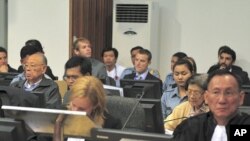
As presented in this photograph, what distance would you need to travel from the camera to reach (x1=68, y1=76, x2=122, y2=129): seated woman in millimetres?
2498

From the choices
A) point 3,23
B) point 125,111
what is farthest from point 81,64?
point 3,23

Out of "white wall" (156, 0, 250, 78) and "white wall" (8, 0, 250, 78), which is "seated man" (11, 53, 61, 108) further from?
"white wall" (156, 0, 250, 78)

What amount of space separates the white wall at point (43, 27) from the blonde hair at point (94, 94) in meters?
4.78

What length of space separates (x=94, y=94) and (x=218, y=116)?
684 millimetres

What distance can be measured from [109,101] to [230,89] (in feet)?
3.01

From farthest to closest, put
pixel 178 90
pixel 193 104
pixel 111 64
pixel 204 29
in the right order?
pixel 204 29 → pixel 111 64 → pixel 178 90 → pixel 193 104

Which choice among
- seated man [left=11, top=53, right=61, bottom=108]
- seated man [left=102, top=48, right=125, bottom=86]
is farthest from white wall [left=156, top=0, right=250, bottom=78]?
seated man [left=11, top=53, right=61, bottom=108]

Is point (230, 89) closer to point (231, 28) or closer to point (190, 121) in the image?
point (190, 121)

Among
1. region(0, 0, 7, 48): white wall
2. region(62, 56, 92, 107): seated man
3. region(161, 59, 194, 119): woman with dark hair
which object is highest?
region(0, 0, 7, 48): white wall

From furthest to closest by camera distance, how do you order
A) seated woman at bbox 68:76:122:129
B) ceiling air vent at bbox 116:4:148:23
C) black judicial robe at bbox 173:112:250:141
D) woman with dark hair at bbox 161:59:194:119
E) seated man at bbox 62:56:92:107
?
ceiling air vent at bbox 116:4:148:23 < woman with dark hair at bbox 161:59:194:119 < seated man at bbox 62:56:92:107 < seated woman at bbox 68:76:122:129 < black judicial robe at bbox 173:112:250:141

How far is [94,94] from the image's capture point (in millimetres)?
2537

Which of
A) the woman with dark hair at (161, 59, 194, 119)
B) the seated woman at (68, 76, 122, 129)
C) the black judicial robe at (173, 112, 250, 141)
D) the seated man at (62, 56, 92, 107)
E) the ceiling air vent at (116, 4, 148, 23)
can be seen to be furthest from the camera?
the ceiling air vent at (116, 4, 148, 23)

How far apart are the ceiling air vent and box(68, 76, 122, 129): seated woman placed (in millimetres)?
4713

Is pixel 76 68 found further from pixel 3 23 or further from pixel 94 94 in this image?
pixel 3 23
